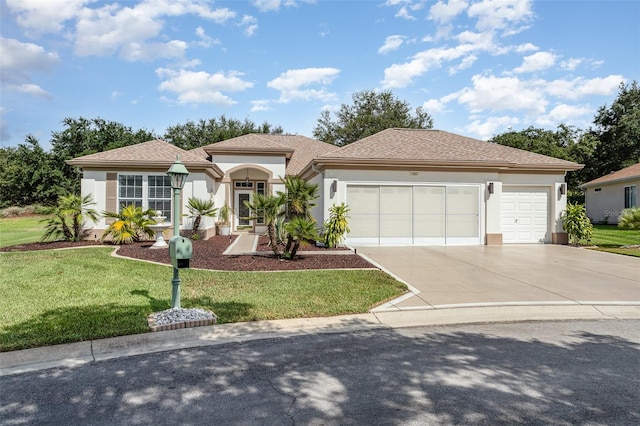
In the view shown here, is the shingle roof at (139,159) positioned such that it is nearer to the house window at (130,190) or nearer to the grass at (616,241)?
the house window at (130,190)

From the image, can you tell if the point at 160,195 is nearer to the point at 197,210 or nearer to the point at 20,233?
the point at 197,210

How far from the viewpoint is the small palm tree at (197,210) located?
15.2m

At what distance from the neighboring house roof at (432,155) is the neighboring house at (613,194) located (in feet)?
40.2

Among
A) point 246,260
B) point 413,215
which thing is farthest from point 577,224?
point 246,260

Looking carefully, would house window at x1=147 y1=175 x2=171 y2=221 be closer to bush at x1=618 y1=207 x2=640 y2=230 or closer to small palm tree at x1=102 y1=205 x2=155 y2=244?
small palm tree at x1=102 y1=205 x2=155 y2=244

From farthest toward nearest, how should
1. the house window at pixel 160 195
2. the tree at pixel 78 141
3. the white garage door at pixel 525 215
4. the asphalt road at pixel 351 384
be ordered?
the tree at pixel 78 141, the white garage door at pixel 525 215, the house window at pixel 160 195, the asphalt road at pixel 351 384

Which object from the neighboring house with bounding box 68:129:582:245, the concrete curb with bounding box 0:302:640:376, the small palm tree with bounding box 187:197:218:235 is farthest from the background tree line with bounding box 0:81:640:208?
the concrete curb with bounding box 0:302:640:376

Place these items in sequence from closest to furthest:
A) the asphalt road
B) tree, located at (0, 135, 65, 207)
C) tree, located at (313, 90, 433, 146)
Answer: the asphalt road
tree, located at (0, 135, 65, 207)
tree, located at (313, 90, 433, 146)

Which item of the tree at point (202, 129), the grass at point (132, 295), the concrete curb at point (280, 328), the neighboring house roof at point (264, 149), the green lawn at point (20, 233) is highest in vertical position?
the tree at point (202, 129)

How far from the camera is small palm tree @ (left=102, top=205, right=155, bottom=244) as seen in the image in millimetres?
13852

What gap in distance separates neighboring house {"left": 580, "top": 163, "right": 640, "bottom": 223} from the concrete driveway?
1481cm

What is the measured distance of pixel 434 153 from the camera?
15.7 m

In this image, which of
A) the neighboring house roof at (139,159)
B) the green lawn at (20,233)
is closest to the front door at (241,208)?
the neighboring house roof at (139,159)

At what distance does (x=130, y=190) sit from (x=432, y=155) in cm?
1329
